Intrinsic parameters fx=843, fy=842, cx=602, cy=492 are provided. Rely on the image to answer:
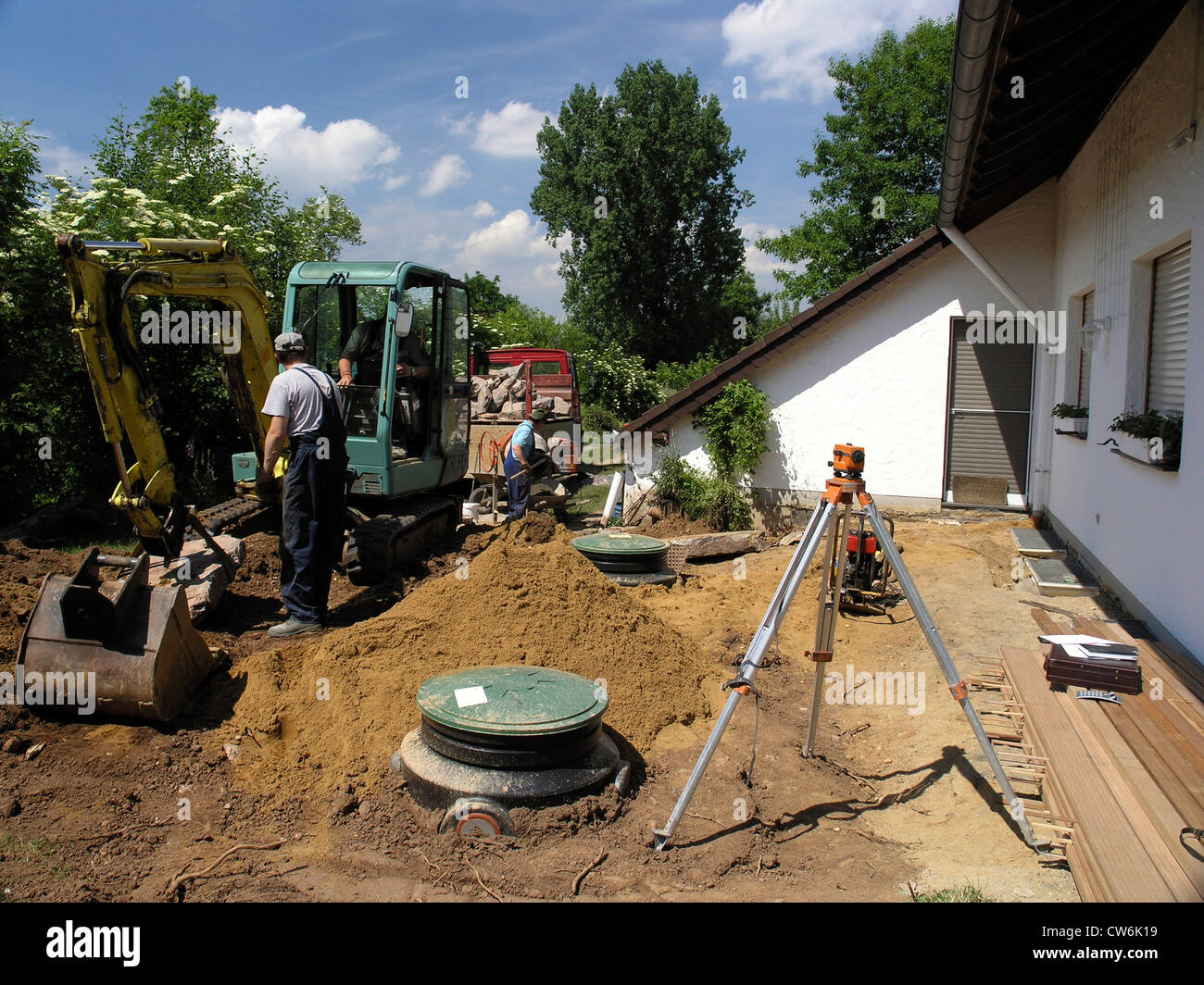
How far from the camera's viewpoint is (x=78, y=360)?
1212 cm

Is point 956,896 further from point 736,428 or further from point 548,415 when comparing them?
point 548,415

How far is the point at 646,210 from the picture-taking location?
119 ft

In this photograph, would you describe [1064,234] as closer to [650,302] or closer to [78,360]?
[78,360]

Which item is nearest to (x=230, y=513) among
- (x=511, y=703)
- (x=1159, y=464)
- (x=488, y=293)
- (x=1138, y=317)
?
(x=511, y=703)

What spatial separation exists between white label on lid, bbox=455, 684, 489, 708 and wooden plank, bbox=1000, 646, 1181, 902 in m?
2.62

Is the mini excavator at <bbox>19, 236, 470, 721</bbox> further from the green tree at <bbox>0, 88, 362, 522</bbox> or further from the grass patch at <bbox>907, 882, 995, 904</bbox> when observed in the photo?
the grass patch at <bbox>907, 882, 995, 904</bbox>

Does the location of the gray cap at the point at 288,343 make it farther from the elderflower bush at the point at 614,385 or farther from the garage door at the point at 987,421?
the elderflower bush at the point at 614,385

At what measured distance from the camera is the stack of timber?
300cm

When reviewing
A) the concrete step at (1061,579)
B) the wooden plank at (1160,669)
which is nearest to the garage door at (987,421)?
the concrete step at (1061,579)

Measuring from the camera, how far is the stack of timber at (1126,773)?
9.83ft

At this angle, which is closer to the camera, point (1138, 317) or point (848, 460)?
point (848, 460)

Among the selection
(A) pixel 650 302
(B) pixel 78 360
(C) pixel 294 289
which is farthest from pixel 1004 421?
(A) pixel 650 302

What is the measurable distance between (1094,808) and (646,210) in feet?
116

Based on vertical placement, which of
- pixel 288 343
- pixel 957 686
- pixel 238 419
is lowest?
pixel 957 686
